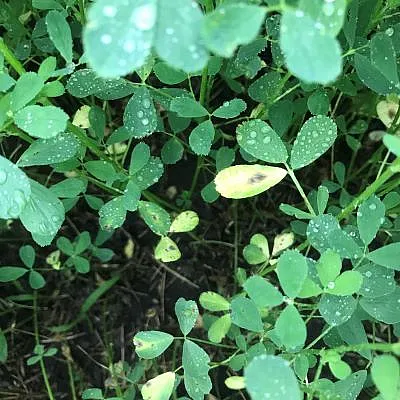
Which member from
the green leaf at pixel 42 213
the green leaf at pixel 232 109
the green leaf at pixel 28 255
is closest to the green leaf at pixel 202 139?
the green leaf at pixel 232 109

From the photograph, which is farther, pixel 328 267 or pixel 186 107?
pixel 186 107

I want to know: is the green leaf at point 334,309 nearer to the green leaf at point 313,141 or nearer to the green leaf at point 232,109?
the green leaf at point 313,141

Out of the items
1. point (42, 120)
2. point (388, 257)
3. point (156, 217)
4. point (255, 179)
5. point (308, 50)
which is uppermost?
point (308, 50)

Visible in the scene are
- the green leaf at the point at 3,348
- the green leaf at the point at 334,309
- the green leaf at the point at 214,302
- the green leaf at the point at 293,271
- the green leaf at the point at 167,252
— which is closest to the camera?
the green leaf at the point at 293,271

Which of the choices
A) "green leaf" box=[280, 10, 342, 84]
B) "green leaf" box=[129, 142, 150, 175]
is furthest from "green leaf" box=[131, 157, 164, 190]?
"green leaf" box=[280, 10, 342, 84]

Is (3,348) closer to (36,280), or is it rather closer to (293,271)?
(36,280)

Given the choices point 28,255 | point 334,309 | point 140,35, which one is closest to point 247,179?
point 334,309

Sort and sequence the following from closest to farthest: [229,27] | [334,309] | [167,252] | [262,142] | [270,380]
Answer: [229,27] → [270,380] → [334,309] → [262,142] → [167,252]
